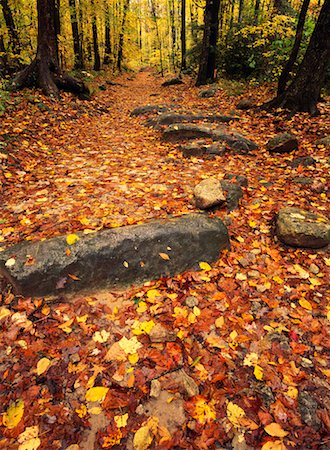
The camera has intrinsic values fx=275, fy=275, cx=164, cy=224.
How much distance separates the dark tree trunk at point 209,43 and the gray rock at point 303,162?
9119mm

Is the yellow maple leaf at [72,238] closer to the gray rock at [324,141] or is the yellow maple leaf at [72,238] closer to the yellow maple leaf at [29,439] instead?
the yellow maple leaf at [29,439]

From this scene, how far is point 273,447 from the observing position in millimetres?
1869

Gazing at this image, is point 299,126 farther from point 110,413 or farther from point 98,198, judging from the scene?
point 110,413

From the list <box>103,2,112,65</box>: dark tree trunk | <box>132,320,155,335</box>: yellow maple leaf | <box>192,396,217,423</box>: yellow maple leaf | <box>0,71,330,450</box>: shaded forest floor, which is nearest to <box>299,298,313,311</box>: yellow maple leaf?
<box>0,71,330,450</box>: shaded forest floor

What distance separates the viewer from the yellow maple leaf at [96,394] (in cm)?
212

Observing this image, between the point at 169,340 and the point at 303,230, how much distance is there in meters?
2.15

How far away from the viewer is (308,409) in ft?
6.86

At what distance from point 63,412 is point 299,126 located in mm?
7090

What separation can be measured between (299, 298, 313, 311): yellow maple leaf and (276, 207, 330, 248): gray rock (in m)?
0.79

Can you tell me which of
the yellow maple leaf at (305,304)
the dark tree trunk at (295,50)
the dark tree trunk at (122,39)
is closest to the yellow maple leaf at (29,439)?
the yellow maple leaf at (305,304)

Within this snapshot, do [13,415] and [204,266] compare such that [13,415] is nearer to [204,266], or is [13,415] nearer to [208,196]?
[204,266]

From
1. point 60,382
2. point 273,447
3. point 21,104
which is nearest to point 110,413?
point 60,382

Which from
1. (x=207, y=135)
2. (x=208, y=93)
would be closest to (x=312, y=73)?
(x=207, y=135)

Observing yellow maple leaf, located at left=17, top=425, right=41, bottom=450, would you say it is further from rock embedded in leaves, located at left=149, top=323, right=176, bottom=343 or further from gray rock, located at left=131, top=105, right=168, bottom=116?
gray rock, located at left=131, top=105, right=168, bottom=116
